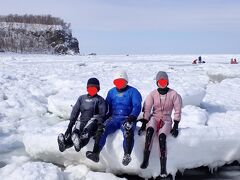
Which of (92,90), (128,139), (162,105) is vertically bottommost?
(128,139)

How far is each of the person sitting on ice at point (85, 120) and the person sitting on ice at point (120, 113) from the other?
0.13 metres

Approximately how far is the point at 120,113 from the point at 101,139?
48 cm

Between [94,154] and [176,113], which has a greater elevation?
[176,113]

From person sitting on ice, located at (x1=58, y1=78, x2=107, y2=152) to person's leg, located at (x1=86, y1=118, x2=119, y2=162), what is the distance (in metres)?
0.12

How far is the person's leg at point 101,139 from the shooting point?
5.07m

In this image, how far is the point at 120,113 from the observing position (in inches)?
214

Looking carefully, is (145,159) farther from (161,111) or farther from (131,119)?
(161,111)

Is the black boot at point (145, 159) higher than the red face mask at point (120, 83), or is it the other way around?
the red face mask at point (120, 83)

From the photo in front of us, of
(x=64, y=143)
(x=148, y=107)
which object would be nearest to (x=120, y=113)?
(x=148, y=107)

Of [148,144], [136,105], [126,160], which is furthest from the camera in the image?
[136,105]

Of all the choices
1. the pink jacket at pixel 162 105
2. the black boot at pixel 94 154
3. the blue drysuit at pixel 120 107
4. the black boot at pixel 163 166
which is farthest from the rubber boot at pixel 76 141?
the black boot at pixel 163 166

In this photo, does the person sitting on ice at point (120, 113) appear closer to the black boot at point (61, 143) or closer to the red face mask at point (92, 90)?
the red face mask at point (92, 90)

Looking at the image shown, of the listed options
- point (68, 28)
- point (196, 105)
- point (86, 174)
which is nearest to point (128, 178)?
point (86, 174)

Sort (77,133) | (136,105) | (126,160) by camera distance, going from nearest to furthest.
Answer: (126,160) < (77,133) < (136,105)
